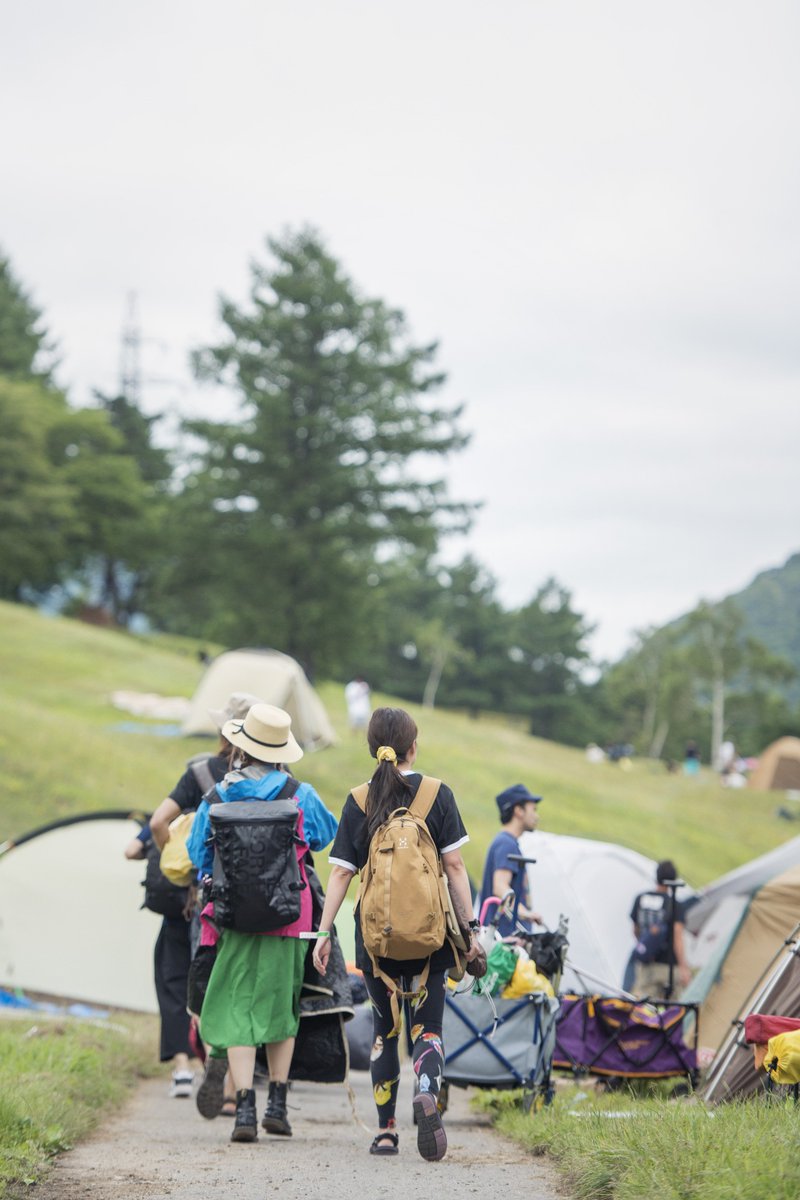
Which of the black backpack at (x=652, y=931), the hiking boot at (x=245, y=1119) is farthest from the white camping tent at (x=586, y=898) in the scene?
the hiking boot at (x=245, y=1119)

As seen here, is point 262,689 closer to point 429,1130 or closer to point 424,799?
point 424,799

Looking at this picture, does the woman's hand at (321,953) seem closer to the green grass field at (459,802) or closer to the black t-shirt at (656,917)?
the green grass field at (459,802)

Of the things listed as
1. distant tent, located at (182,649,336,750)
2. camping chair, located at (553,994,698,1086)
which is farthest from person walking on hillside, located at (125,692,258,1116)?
distant tent, located at (182,649,336,750)

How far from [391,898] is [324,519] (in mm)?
32866

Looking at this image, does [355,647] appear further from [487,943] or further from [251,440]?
[487,943]

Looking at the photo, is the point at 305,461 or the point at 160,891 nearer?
the point at 160,891

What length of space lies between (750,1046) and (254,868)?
241 centimetres

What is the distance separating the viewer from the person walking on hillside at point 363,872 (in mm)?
5246

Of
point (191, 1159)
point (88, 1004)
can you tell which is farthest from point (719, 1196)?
point (88, 1004)

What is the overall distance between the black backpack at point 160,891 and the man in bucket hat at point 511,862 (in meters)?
1.65

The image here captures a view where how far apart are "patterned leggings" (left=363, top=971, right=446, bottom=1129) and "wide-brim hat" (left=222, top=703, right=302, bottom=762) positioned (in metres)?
1.10

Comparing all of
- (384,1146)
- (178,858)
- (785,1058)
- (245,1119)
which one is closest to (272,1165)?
(384,1146)

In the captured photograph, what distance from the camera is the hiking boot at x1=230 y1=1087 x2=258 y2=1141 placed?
18.1 feet

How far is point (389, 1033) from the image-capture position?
Answer: 540 cm
